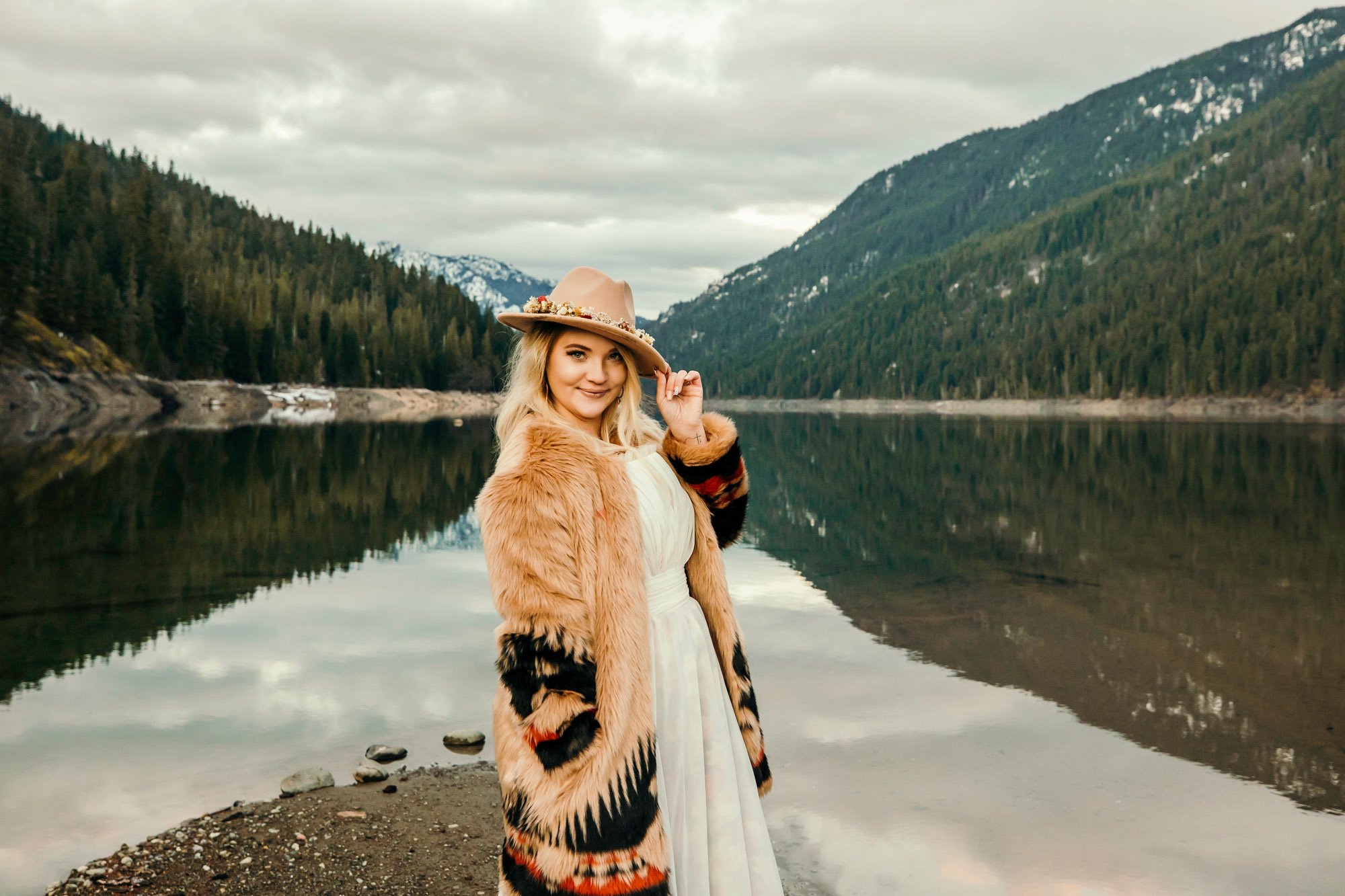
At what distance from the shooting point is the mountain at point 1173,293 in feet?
335

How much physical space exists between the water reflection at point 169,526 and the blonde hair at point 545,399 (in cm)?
710

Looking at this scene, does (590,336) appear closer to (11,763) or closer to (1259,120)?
(11,763)

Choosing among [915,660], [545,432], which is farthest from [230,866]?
[915,660]

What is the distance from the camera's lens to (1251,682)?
838cm

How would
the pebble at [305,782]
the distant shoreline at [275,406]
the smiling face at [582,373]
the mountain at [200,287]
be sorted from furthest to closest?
the mountain at [200,287]
the distant shoreline at [275,406]
the pebble at [305,782]
the smiling face at [582,373]

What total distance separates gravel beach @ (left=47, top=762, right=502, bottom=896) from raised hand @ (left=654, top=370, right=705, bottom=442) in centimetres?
271

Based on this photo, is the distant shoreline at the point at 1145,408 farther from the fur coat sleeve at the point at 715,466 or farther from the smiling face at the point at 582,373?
the smiling face at the point at 582,373

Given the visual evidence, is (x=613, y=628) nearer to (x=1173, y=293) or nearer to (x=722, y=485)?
(x=722, y=485)

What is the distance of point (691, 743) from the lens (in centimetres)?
275

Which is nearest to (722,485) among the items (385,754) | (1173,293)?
(385,754)

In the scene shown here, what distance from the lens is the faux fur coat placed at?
2.37 metres

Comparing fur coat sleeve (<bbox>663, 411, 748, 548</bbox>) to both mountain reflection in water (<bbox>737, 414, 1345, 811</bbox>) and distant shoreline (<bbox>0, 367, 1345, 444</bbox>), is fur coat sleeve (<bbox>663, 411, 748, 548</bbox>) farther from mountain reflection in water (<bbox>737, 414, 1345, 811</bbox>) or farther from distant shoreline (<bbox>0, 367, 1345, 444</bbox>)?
distant shoreline (<bbox>0, 367, 1345, 444</bbox>)

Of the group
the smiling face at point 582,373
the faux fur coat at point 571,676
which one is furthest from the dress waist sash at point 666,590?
the smiling face at point 582,373

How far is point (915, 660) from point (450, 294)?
129272 mm
